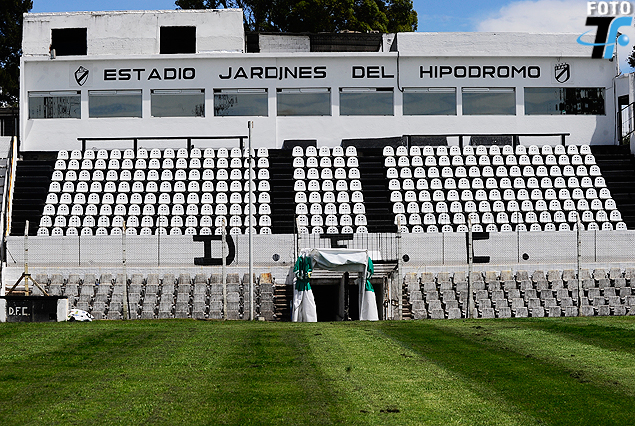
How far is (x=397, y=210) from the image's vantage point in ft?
112

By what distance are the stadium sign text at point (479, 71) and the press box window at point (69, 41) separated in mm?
17455

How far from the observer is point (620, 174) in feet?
123

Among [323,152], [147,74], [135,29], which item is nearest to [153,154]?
[147,74]

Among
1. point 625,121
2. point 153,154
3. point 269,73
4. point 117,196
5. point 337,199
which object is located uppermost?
point 269,73

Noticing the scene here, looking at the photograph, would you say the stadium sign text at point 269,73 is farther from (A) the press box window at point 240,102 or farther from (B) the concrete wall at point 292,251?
(B) the concrete wall at point 292,251

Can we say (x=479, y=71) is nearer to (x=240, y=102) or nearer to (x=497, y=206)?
(x=497, y=206)

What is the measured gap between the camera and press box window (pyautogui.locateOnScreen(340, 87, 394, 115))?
41.1 metres

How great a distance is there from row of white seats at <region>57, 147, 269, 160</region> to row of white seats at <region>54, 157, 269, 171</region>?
1.18 feet

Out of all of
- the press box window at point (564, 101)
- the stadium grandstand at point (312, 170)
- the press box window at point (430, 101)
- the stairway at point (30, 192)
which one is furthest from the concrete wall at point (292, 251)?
the press box window at point (564, 101)

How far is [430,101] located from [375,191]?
8.06m

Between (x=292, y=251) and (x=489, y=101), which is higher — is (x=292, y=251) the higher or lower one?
the lower one

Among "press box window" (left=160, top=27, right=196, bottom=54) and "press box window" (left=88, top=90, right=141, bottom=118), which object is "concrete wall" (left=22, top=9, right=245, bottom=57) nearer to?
"press box window" (left=160, top=27, right=196, bottom=54)

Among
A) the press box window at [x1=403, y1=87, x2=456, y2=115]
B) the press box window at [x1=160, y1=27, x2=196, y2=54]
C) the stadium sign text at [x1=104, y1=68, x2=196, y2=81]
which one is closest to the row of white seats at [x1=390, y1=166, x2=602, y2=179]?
the press box window at [x1=403, y1=87, x2=456, y2=115]

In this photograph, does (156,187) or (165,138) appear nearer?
(156,187)
